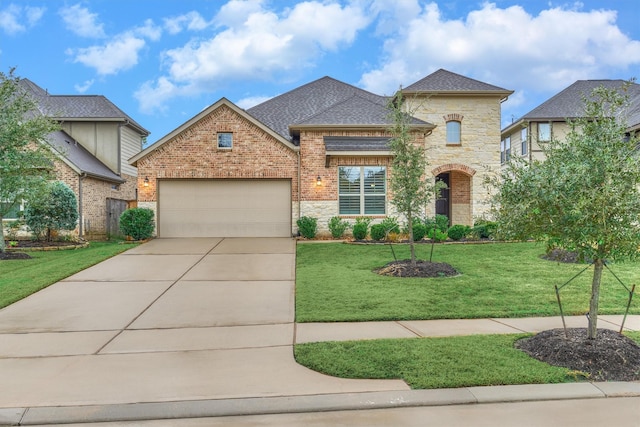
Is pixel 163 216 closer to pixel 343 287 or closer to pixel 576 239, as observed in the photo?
pixel 343 287

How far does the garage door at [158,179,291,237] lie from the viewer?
17.5 meters

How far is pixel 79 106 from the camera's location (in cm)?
2291

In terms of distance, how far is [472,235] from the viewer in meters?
16.0

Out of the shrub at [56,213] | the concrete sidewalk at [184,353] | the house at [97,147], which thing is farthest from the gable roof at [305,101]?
the concrete sidewalk at [184,353]

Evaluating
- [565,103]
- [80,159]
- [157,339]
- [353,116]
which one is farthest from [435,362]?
[565,103]

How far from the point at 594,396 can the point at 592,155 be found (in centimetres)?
258

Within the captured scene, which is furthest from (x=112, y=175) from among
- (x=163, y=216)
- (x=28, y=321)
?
(x=28, y=321)

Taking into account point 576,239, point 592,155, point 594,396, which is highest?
→ point 592,155

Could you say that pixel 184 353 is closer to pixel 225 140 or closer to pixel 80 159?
pixel 225 140

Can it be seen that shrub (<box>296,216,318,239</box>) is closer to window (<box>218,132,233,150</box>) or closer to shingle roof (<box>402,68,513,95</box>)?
window (<box>218,132,233,150</box>)

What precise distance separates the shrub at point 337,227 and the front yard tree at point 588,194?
11.2 meters

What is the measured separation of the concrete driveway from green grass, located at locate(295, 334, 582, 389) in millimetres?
210

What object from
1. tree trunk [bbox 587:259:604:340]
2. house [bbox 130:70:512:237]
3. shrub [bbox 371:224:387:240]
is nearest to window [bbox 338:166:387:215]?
house [bbox 130:70:512:237]

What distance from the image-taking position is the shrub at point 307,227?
16.5 meters
